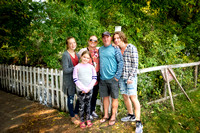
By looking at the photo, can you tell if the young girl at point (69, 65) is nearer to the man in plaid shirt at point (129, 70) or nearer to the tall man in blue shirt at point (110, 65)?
the tall man in blue shirt at point (110, 65)

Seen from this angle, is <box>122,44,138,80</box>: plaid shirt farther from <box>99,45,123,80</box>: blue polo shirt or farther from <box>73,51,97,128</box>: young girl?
<box>73,51,97,128</box>: young girl

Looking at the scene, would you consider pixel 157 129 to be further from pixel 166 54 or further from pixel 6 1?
pixel 6 1

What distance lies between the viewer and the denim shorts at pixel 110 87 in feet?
10.3

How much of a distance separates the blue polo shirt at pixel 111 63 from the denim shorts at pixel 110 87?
109mm

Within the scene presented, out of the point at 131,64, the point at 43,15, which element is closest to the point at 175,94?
the point at 131,64

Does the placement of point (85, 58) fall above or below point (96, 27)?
below

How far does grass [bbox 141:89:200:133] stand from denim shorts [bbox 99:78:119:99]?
1142 mm

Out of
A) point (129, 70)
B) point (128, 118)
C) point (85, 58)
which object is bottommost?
point (128, 118)

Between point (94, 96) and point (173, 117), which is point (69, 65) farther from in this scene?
point (173, 117)

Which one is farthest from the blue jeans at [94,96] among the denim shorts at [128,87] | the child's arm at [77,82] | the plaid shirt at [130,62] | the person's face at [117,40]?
the person's face at [117,40]

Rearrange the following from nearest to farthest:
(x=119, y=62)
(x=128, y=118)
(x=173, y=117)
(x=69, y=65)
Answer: (x=119, y=62), (x=69, y=65), (x=128, y=118), (x=173, y=117)

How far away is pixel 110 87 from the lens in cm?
319

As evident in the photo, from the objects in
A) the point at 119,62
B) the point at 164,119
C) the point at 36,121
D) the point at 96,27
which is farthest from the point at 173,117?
the point at 96,27

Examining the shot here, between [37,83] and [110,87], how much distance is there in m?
3.27
